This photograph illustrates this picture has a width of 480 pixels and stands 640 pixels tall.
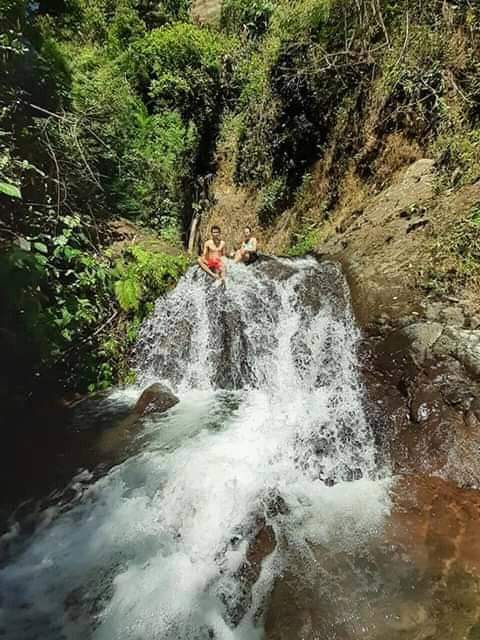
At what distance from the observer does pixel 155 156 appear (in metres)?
14.4

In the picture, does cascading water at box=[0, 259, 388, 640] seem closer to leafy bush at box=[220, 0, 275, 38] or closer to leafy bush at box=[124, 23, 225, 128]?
leafy bush at box=[124, 23, 225, 128]

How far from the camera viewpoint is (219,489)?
4285mm

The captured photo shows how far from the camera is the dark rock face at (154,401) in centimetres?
605

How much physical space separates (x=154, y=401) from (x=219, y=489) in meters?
2.24

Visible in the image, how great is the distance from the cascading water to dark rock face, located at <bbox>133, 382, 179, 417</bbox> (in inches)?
6.3

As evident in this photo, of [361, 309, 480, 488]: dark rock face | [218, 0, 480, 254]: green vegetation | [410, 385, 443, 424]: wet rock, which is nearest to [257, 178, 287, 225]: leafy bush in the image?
[218, 0, 480, 254]: green vegetation

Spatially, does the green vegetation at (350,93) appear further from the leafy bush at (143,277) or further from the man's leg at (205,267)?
the leafy bush at (143,277)

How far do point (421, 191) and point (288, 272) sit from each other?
2.93 metres

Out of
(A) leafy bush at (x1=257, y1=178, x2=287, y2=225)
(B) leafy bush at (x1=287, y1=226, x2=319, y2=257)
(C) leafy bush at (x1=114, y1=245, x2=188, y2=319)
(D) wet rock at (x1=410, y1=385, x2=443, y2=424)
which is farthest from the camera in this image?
(A) leafy bush at (x1=257, y1=178, x2=287, y2=225)

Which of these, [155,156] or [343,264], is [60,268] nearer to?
[343,264]

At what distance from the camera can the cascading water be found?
317cm

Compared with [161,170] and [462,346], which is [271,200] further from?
[462,346]

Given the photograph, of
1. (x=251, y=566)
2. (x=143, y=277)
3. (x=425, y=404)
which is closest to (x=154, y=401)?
(x=143, y=277)

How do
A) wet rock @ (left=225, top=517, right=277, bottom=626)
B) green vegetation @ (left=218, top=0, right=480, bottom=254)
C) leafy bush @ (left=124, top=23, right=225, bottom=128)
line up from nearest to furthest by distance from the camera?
wet rock @ (left=225, top=517, right=277, bottom=626) → green vegetation @ (left=218, top=0, right=480, bottom=254) → leafy bush @ (left=124, top=23, right=225, bottom=128)
